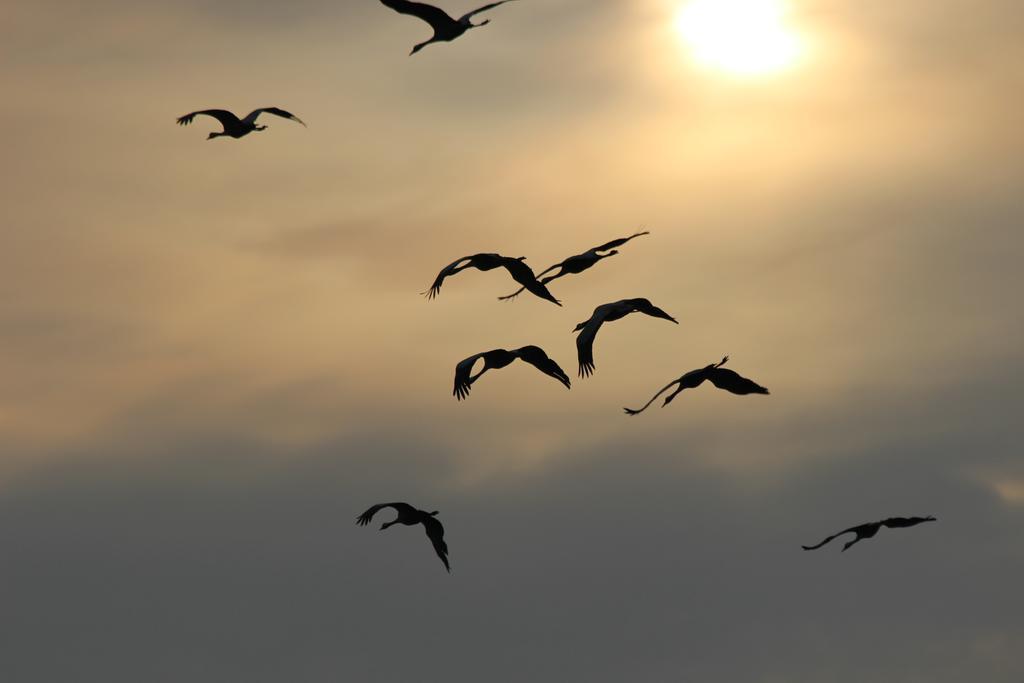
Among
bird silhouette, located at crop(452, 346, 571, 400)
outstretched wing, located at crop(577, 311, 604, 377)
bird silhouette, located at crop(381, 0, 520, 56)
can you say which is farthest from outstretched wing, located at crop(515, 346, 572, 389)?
bird silhouette, located at crop(381, 0, 520, 56)

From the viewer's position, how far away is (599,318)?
4472 centimetres

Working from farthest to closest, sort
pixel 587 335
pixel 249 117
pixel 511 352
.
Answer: pixel 511 352
pixel 249 117
pixel 587 335

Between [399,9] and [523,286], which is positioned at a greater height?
[399,9]

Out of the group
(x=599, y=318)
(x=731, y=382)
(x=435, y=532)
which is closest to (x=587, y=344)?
(x=599, y=318)

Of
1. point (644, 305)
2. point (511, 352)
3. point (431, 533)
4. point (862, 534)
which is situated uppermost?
point (644, 305)

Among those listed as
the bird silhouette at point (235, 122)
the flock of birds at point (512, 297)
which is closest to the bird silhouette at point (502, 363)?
the flock of birds at point (512, 297)

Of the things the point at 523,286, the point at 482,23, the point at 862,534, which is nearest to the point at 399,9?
the point at 482,23

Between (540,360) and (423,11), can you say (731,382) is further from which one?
(423,11)

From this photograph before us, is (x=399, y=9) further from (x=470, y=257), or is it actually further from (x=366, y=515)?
(x=366, y=515)

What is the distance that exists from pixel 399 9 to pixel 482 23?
12.1 feet

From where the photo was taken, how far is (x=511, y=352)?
50.7 metres

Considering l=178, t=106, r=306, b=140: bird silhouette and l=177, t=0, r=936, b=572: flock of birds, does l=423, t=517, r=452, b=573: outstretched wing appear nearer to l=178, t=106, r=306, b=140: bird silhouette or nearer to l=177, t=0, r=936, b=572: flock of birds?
l=177, t=0, r=936, b=572: flock of birds

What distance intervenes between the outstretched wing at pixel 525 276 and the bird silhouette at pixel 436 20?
29.2 feet

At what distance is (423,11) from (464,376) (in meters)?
13.2
